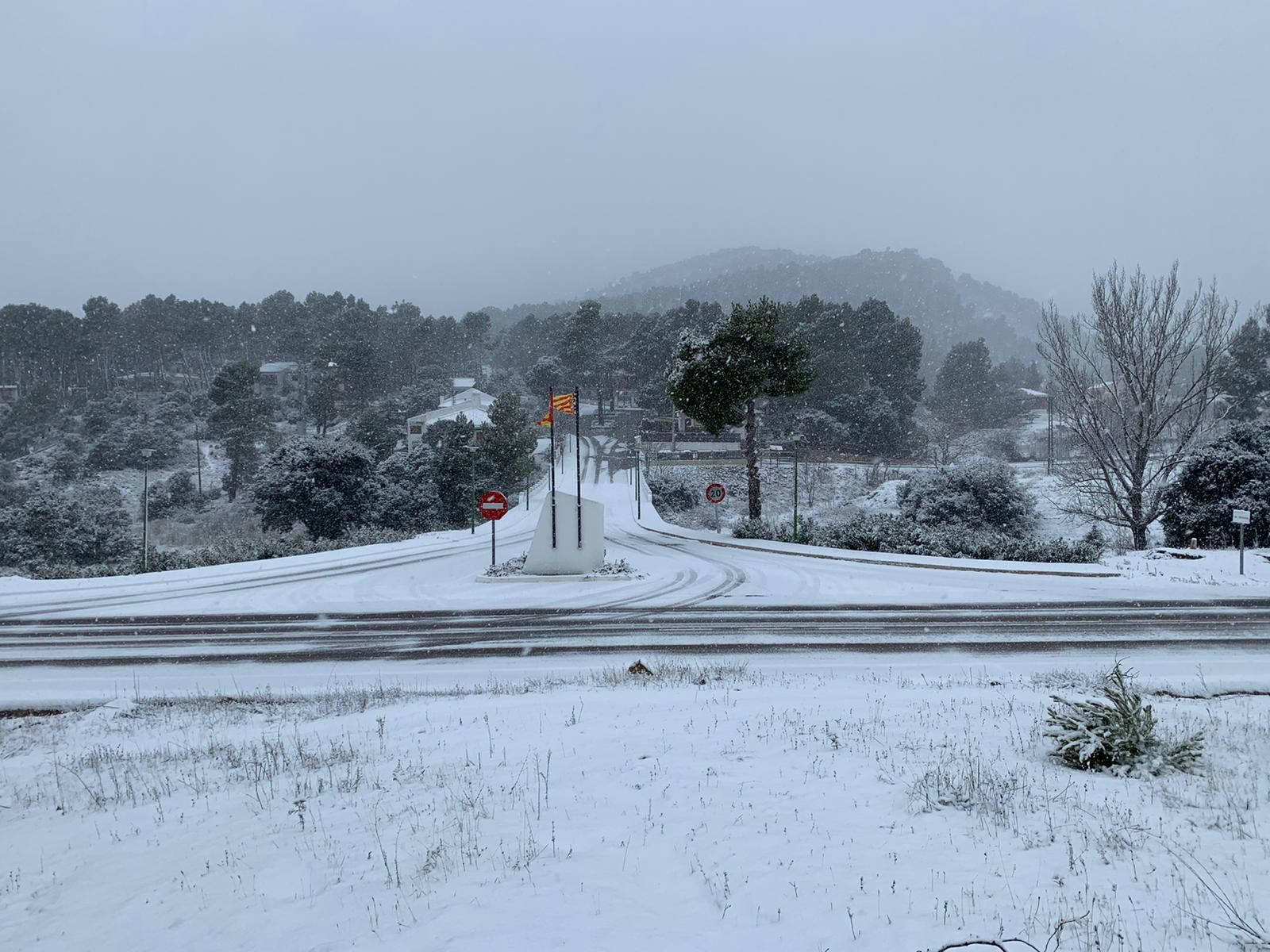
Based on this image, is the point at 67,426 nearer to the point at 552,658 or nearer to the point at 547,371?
the point at 547,371

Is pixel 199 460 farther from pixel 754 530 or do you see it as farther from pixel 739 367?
pixel 754 530

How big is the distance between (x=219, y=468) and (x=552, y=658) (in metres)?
68.1

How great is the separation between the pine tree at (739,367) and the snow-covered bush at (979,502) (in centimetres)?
1023

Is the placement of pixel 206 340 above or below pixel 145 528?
above

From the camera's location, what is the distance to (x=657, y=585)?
19.9 metres

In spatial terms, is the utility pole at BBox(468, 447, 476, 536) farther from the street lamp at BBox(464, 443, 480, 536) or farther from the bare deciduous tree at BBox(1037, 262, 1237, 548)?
the bare deciduous tree at BBox(1037, 262, 1237, 548)

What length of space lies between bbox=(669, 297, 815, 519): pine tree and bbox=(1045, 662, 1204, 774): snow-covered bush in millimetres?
26059

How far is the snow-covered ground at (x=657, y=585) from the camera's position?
17500mm

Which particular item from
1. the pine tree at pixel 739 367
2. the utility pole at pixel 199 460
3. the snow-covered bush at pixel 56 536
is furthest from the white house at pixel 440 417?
the pine tree at pixel 739 367

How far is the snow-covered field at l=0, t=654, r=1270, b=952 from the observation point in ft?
13.4

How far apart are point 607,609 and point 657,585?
3.34 m

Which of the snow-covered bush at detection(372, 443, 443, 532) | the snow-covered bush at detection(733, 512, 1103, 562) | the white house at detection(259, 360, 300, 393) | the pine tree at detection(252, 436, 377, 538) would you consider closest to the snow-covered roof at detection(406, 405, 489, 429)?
the snow-covered bush at detection(372, 443, 443, 532)

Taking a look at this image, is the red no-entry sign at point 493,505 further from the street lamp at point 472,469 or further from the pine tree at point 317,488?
the street lamp at point 472,469

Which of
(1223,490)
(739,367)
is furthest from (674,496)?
(1223,490)
